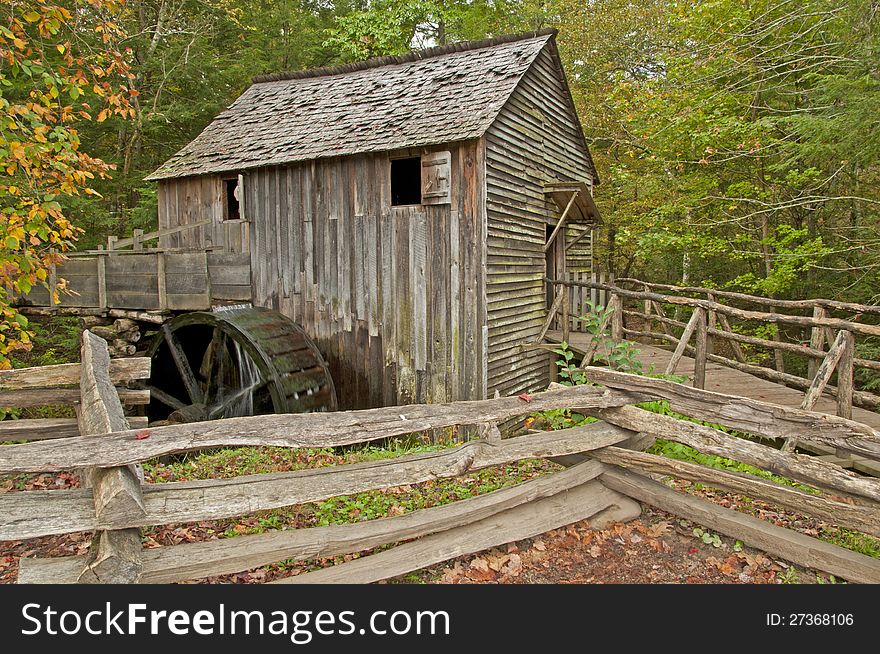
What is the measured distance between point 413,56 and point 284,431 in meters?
11.2

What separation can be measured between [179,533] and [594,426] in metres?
3.10

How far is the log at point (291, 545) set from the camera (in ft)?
10.1

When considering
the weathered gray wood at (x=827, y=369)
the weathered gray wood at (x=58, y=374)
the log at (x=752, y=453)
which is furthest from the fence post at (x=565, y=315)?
the weathered gray wood at (x=58, y=374)

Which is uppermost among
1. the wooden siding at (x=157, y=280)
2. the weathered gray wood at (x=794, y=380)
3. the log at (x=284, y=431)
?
the wooden siding at (x=157, y=280)

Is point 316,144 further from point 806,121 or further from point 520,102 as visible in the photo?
point 806,121

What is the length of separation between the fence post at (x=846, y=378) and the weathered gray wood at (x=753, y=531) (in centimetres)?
231

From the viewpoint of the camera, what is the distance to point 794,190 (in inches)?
569

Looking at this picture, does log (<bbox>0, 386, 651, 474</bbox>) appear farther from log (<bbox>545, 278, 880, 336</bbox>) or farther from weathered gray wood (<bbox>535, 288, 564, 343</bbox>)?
weathered gray wood (<bbox>535, 288, 564, 343</bbox>)

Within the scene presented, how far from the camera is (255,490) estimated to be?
3279mm

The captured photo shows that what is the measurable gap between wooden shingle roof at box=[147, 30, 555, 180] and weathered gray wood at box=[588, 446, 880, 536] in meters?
5.79

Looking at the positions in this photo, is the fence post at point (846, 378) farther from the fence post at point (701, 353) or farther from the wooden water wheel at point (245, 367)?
the wooden water wheel at point (245, 367)

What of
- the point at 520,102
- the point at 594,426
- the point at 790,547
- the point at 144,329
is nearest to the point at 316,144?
the point at 520,102

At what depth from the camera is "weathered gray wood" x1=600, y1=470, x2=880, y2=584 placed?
3.56m

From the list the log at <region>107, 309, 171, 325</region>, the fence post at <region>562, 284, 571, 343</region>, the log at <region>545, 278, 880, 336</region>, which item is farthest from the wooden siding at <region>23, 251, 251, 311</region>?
the log at <region>545, 278, 880, 336</region>
